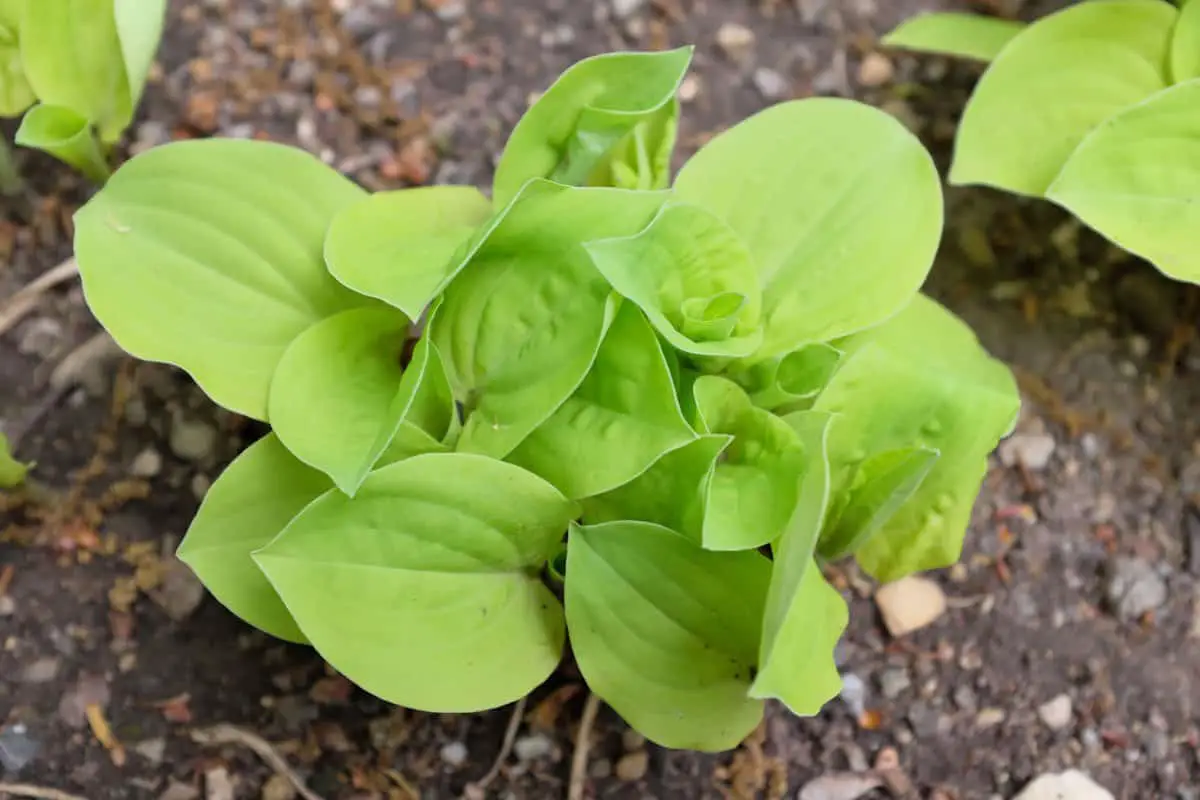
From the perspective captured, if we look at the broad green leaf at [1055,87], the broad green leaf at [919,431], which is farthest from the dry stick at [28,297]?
the broad green leaf at [1055,87]

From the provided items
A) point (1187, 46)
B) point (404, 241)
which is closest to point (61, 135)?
point (404, 241)

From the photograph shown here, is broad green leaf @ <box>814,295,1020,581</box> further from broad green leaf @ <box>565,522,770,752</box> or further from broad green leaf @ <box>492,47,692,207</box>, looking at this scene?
broad green leaf @ <box>492,47,692,207</box>

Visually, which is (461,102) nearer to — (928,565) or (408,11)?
(408,11)

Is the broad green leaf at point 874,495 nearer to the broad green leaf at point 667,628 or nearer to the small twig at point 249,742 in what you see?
the broad green leaf at point 667,628

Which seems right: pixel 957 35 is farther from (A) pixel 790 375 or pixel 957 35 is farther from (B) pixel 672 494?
(B) pixel 672 494

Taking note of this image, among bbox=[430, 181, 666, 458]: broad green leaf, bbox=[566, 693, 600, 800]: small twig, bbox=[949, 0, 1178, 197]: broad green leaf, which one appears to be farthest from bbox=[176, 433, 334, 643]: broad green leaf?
bbox=[949, 0, 1178, 197]: broad green leaf
